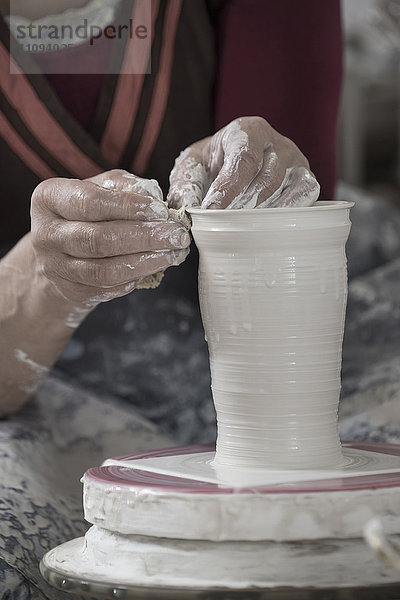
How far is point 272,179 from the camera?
1.01 m

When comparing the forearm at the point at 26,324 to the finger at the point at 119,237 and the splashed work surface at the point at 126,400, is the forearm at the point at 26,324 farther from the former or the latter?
the finger at the point at 119,237

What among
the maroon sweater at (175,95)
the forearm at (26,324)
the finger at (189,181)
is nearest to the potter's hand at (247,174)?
the finger at (189,181)

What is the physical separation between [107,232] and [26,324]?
0.38 meters

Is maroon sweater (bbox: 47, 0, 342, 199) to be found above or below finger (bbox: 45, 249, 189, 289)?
above

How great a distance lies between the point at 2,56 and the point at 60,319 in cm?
39

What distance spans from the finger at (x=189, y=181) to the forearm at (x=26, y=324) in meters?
0.23

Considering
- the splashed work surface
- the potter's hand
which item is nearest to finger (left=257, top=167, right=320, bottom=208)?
the potter's hand

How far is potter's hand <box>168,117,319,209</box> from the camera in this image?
97 centimetres

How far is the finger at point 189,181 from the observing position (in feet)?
3.27

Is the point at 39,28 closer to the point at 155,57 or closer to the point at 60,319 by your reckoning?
the point at 155,57

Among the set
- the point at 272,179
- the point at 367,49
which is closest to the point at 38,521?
the point at 272,179

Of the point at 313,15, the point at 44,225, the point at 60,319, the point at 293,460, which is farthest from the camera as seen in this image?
the point at 313,15

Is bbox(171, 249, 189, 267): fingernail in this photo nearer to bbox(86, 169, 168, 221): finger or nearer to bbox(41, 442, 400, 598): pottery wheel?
bbox(86, 169, 168, 221): finger

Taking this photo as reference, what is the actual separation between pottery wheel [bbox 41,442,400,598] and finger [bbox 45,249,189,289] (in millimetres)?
219
